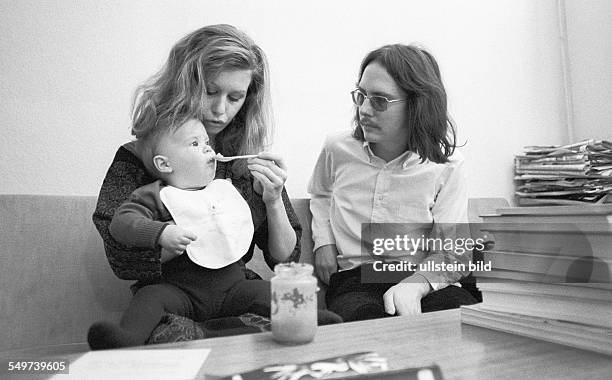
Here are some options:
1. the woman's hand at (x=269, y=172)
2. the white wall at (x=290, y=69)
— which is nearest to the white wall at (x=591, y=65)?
the white wall at (x=290, y=69)

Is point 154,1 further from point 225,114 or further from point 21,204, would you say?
point 21,204

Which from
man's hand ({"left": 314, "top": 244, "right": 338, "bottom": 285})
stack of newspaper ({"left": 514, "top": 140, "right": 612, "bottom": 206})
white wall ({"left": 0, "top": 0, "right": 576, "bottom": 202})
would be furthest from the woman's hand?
stack of newspaper ({"left": 514, "top": 140, "right": 612, "bottom": 206})

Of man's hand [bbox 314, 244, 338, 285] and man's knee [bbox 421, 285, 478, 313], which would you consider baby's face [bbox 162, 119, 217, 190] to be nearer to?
man's hand [bbox 314, 244, 338, 285]

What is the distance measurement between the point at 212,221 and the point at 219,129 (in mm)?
284

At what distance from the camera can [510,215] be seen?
951mm

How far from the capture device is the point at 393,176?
176 cm

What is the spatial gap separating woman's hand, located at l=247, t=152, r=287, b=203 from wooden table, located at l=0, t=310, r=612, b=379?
19.5 inches

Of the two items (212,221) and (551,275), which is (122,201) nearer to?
(212,221)

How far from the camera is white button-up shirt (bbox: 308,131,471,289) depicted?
5.70 ft

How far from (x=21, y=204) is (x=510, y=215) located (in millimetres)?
1233

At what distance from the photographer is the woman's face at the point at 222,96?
1.45 meters

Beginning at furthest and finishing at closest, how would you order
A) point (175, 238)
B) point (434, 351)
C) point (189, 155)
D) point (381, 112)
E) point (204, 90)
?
point (381, 112) → point (204, 90) → point (189, 155) → point (175, 238) → point (434, 351)

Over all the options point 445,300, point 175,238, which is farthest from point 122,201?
point 445,300

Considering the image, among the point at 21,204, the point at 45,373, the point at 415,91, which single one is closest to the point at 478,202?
the point at 415,91
